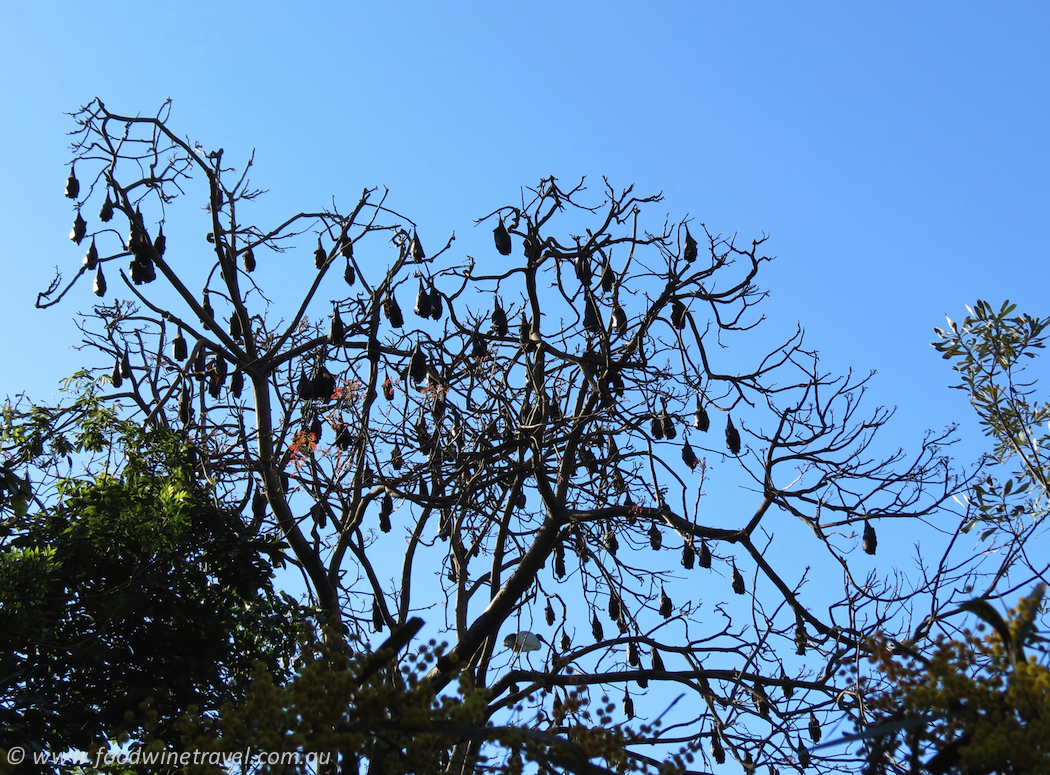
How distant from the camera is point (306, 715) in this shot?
3.46 m

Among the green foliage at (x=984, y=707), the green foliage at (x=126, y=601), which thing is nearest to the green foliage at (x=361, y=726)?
the green foliage at (x=984, y=707)

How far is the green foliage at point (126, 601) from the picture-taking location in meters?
5.73

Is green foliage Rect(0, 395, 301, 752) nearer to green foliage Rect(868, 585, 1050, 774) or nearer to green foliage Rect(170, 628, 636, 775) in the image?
green foliage Rect(170, 628, 636, 775)

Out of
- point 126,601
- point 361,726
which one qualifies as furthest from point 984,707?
point 126,601

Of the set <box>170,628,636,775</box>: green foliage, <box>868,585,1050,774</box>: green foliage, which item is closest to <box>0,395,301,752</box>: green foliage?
<box>170,628,636,775</box>: green foliage

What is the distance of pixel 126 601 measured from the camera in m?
6.04

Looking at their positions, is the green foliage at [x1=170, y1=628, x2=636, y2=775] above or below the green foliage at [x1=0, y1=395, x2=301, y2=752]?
below

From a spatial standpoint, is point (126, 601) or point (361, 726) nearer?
point (361, 726)

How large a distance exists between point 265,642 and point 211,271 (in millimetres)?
3619

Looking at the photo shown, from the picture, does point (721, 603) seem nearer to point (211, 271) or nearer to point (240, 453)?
point (240, 453)

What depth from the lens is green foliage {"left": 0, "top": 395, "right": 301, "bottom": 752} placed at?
225 inches

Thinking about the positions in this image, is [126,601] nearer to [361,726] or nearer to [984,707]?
[361,726]

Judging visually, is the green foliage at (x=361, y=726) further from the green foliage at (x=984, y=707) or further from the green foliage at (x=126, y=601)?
the green foliage at (x=126, y=601)

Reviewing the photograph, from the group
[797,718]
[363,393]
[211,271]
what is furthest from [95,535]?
[797,718]
